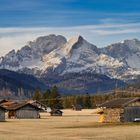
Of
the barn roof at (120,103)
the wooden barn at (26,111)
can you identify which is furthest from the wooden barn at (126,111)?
the wooden barn at (26,111)

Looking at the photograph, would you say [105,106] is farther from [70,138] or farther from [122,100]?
[70,138]

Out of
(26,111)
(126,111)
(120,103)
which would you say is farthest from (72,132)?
(26,111)

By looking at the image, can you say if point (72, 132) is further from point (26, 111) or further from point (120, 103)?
point (26, 111)

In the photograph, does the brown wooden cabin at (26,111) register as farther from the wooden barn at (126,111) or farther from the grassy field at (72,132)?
the grassy field at (72,132)

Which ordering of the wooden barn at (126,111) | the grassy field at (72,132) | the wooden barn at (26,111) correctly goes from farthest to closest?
the wooden barn at (26,111) < the wooden barn at (126,111) < the grassy field at (72,132)

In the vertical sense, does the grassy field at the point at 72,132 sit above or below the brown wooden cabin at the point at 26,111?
below

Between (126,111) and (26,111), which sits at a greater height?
(26,111)

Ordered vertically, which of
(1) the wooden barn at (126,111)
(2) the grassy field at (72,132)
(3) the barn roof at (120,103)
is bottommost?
(2) the grassy field at (72,132)

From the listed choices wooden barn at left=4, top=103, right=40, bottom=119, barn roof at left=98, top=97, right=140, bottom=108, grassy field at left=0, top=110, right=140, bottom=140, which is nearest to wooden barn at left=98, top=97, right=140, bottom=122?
barn roof at left=98, top=97, right=140, bottom=108

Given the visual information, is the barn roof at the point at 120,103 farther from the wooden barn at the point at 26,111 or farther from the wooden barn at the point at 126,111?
the wooden barn at the point at 26,111

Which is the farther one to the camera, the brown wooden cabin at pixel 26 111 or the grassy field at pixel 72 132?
the brown wooden cabin at pixel 26 111

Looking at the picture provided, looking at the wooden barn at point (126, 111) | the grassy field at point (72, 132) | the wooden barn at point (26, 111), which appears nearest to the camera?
the grassy field at point (72, 132)

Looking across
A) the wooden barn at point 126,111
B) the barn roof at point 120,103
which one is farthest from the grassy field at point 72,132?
the barn roof at point 120,103

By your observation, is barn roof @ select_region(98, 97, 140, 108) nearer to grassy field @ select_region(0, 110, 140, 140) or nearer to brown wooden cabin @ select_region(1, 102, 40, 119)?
grassy field @ select_region(0, 110, 140, 140)
